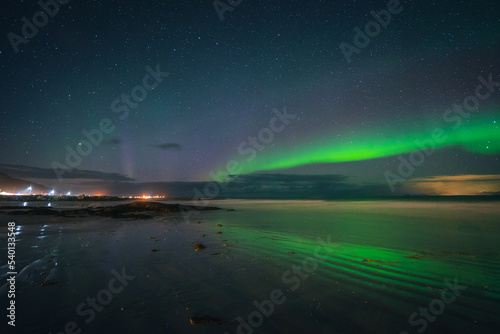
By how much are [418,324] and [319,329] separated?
1968mm

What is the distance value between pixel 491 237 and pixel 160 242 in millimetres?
18070

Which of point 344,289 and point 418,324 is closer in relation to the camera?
point 418,324

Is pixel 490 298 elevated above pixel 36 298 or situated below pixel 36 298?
below

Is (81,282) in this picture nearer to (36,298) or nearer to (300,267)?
(36,298)

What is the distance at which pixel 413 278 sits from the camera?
6.61 meters

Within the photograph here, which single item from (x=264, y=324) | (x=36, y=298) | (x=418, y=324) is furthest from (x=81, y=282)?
(x=418, y=324)

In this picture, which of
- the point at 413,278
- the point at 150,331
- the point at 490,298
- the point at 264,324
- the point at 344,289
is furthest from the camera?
the point at 413,278

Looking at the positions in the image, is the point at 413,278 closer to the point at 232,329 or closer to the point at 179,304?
the point at 232,329

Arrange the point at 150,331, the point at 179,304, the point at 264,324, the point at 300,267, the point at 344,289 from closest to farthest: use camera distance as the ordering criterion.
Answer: the point at 150,331 < the point at 264,324 < the point at 179,304 < the point at 344,289 < the point at 300,267

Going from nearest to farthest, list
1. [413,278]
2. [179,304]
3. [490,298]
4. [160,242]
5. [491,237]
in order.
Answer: [179,304] → [490,298] → [413,278] → [160,242] → [491,237]

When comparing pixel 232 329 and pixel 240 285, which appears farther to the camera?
pixel 240 285

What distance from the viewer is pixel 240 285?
5984mm

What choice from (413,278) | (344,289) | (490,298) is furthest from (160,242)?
(490,298)

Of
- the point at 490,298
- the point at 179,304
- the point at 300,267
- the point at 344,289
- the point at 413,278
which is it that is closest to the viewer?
the point at 179,304
